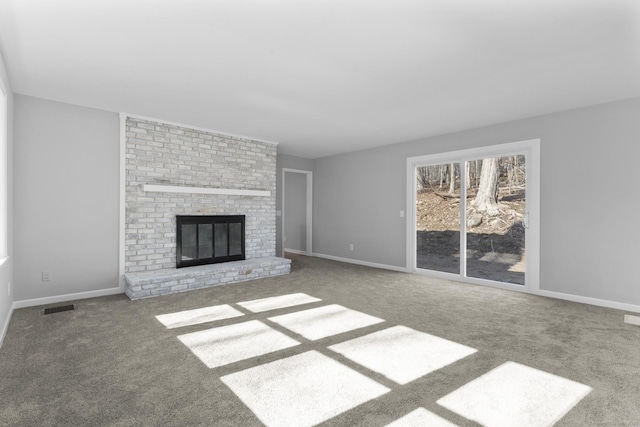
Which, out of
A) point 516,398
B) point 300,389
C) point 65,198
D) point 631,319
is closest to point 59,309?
point 65,198

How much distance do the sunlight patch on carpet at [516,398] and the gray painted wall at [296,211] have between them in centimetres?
594

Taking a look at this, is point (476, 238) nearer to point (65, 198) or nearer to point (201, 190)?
point (201, 190)

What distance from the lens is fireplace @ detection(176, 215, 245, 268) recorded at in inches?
186

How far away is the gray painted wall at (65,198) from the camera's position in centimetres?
360

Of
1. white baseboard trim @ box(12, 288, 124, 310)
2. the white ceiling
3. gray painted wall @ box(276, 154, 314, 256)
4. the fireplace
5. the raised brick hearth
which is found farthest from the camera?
gray painted wall @ box(276, 154, 314, 256)

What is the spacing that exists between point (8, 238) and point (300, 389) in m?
3.31

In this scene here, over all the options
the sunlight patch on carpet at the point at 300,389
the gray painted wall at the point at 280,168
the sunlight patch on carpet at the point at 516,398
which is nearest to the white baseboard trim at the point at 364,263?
the gray painted wall at the point at 280,168

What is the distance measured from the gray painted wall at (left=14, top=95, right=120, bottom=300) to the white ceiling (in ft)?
0.93

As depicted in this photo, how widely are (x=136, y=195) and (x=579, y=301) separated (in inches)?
229

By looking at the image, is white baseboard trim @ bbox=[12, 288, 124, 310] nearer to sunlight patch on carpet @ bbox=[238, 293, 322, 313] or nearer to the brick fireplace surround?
the brick fireplace surround

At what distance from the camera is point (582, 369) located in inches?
87.3

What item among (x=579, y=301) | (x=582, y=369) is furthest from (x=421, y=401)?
(x=579, y=301)

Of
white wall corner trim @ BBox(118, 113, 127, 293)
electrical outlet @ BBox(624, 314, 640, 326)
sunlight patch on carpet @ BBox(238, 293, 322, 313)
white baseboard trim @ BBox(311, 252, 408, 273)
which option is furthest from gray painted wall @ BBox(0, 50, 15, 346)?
electrical outlet @ BBox(624, 314, 640, 326)

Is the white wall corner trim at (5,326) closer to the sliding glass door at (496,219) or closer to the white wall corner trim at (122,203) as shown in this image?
the white wall corner trim at (122,203)
